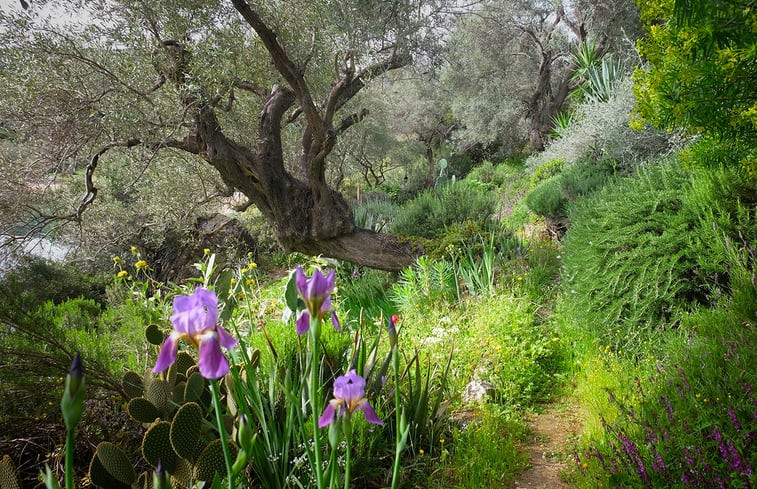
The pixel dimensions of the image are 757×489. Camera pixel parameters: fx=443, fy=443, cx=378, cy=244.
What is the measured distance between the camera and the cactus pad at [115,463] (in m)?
1.31

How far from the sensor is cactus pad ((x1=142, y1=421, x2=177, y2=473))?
4.38 feet

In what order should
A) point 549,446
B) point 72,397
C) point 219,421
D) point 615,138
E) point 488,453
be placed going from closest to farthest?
point 72,397, point 219,421, point 488,453, point 549,446, point 615,138

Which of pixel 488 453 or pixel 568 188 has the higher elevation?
pixel 568 188

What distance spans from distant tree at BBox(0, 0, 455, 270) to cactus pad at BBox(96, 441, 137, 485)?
11.8 ft

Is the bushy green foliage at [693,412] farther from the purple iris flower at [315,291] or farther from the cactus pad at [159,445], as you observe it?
the cactus pad at [159,445]

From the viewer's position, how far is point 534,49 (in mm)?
14023

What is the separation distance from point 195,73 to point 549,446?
418 cm

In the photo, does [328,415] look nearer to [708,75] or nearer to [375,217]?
[708,75]

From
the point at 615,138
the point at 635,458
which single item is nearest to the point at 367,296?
the point at 635,458

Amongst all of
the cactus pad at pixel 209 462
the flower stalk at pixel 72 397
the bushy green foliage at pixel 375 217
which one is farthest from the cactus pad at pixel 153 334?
the bushy green foliage at pixel 375 217

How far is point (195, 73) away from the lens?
4168mm

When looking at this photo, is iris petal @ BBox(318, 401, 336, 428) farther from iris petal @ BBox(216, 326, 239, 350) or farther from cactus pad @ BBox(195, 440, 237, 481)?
cactus pad @ BBox(195, 440, 237, 481)

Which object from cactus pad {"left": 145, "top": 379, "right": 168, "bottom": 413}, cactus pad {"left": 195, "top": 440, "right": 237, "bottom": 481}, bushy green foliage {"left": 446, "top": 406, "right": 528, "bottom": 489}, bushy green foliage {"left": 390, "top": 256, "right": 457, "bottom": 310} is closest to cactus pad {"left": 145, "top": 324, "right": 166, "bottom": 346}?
cactus pad {"left": 145, "top": 379, "right": 168, "bottom": 413}

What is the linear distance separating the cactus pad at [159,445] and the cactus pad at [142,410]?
8.9 inches
